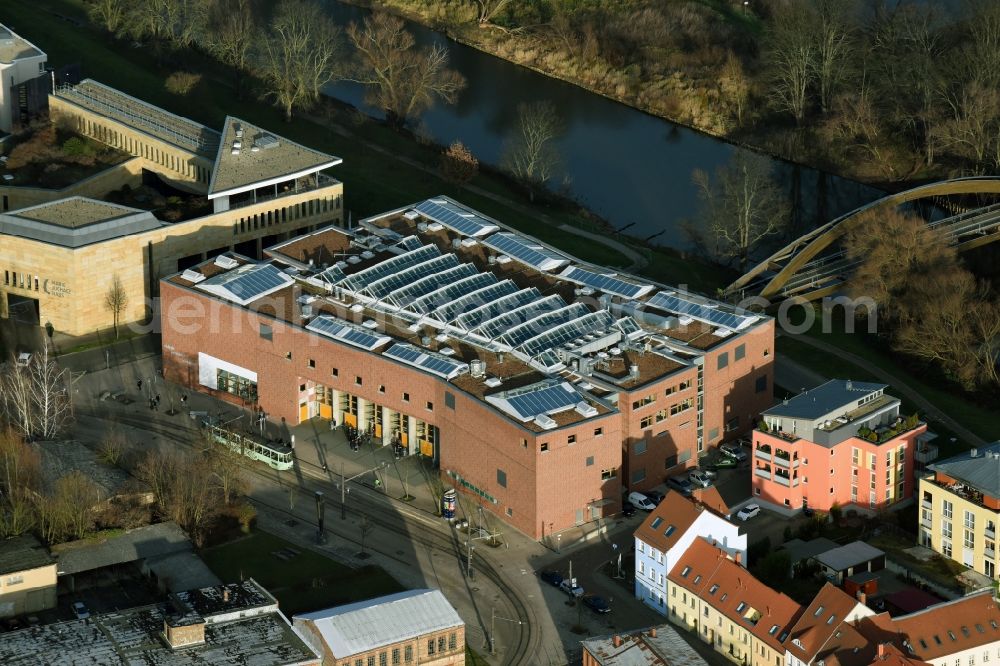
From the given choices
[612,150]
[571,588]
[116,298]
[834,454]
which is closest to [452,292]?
[116,298]

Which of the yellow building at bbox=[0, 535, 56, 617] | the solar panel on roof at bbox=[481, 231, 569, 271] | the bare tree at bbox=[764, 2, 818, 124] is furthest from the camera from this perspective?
the bare tree at bbox=[764, 2, 818, 124]

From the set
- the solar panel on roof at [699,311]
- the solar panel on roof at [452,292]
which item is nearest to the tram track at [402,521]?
the solar panel on roof at [452,292]

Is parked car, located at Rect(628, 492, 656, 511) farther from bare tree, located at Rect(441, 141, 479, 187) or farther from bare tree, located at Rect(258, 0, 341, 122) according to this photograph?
bare tree, located at Rect(258, 0, 341, 122)

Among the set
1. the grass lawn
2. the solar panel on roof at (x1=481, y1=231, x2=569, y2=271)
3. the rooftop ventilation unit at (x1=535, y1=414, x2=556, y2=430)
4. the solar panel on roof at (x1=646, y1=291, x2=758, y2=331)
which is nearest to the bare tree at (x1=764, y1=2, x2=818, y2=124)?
the solar panel on roof at (x1=481, y1=231, x2=569, y2=271)

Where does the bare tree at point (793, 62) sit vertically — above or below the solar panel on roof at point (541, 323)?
above

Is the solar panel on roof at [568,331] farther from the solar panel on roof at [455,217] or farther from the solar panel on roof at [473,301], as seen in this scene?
the solar panel on roof at [455,217]

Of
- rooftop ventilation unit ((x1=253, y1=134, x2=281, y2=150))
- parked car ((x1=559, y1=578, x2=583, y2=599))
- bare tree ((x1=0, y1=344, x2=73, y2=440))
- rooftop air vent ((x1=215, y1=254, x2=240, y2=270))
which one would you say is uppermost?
rooftop ventilation unit ((x1=253, y1=134, x2=281, y2=150))
